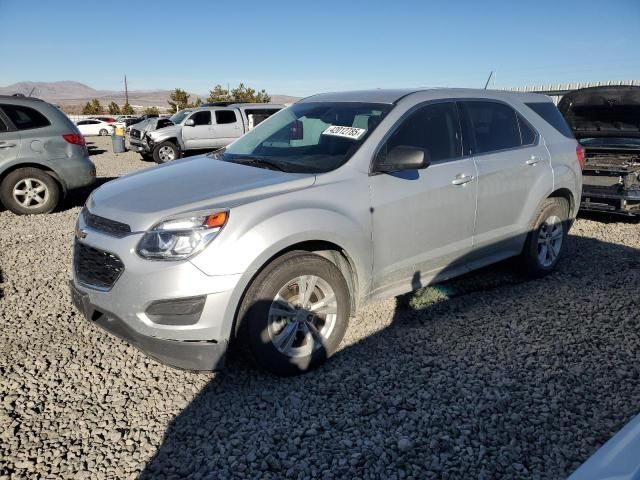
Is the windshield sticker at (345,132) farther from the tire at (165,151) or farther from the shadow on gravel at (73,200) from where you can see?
the tire at (165,151)

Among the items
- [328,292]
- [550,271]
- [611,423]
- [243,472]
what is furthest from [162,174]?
[550,271]

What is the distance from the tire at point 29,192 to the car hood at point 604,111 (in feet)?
26.9

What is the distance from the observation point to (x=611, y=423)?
8.70 feet

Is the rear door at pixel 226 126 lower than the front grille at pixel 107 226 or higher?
higher

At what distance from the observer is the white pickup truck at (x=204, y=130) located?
1516cm

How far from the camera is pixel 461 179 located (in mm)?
3697

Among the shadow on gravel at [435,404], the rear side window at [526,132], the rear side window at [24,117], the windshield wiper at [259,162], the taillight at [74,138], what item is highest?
the rear side window at [24,117]

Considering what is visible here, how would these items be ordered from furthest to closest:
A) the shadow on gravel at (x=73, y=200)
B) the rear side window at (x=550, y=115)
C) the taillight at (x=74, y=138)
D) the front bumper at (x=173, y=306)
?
1. the shadow on gravel at (x=73, y=200)
2. the taillight at (x=74, y=138)
3. the rear side window at (x=550, y=115)
4. the front bumper at (x=173, y=306)

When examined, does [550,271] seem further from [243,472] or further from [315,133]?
[243,472]

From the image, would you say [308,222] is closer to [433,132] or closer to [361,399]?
[361,399]

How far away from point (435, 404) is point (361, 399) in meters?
0.43

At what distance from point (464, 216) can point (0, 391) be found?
340 centimetres

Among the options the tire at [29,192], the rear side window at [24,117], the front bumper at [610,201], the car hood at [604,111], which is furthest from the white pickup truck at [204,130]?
the front bumper at [610,201]

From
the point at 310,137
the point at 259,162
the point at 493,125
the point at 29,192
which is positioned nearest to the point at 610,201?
the point at 493,125
